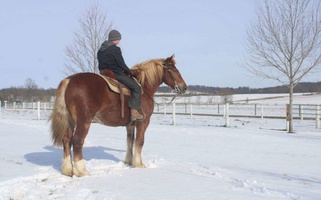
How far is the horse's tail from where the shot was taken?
5.20 metres

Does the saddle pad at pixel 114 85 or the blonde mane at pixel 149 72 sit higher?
the blonde mane at pixel 149 72

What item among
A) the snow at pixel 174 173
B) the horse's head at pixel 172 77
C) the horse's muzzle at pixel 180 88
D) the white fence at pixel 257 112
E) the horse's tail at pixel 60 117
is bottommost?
the snow at pixel 174 173

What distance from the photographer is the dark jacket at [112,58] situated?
5.59 metres

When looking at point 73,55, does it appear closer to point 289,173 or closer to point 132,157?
point 132,157

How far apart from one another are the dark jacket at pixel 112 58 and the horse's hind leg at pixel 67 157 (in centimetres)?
133

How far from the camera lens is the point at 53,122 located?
5.32 metres

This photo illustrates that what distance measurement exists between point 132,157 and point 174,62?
2118 mm

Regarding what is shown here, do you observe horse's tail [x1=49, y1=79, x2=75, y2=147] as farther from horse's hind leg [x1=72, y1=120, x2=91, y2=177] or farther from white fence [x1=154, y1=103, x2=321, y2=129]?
white fence [x1=154, y1=103, x2=321, y2=129]

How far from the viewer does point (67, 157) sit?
538cm

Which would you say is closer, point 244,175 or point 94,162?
point 244,175

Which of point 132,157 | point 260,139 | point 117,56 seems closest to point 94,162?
point 132,157

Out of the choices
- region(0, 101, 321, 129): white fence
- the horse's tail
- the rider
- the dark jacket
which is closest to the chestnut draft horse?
the horse's tail

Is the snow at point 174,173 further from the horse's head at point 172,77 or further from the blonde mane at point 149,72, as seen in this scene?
the blonde mane at point 149,72

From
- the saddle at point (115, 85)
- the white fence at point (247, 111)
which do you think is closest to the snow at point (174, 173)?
the saddle at point (115, 85)
